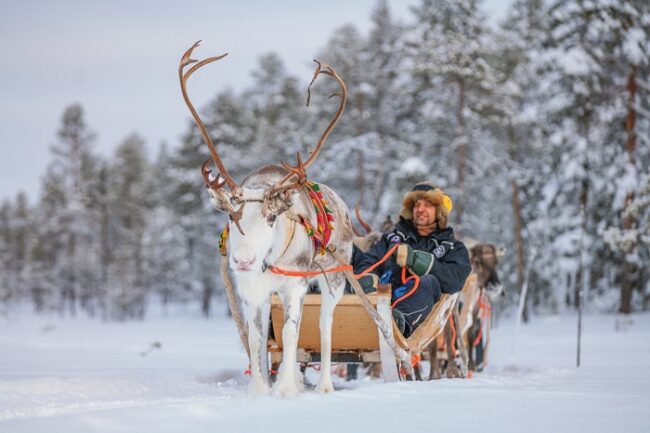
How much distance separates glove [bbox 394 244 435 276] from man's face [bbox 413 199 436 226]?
80cm

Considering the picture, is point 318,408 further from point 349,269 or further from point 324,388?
point 349,269

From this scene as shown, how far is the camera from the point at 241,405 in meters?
4.21

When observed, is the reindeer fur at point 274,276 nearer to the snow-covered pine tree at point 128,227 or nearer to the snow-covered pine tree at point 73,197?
the snow-covered pine tree at point 128,227

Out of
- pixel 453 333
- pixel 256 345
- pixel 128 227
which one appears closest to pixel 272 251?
pixel 256 345

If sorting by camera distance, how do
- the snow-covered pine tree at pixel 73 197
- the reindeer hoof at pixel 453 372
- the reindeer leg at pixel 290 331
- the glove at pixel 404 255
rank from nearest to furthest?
1. the reindeer leg at pixel 290 331
2. the glove at pixel 404 255
3. the reindeer hoof at pixel 453 372
4. the snow-covered pine tree at pixel 73 197

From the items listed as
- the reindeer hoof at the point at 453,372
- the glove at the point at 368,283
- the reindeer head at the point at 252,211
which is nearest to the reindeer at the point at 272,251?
the reindeer head at the point at 252,211

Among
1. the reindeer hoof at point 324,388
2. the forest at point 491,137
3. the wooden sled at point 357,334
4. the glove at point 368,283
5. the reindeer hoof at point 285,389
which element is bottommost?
the reindeer hoof at point 324,388

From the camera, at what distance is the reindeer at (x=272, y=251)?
4.74m

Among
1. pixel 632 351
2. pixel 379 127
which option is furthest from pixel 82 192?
pixel 632 351

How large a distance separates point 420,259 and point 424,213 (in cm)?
94

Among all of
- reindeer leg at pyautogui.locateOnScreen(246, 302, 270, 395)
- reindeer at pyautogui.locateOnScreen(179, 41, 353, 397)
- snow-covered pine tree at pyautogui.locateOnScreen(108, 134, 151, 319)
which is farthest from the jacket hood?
snow-covered pine tree at pyautogui.locateOnScreen(108, 134, 151, 319)

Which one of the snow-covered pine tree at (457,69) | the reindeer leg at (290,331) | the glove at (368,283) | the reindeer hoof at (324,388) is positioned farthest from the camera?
the snow-covered pine tree at (457,69)

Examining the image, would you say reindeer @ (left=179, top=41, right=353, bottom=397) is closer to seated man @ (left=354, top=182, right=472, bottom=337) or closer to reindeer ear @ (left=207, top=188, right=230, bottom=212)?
reindeer ear @ (left=207, top=188, right=230, bottom=212)

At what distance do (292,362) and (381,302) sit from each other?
1.10 meters
